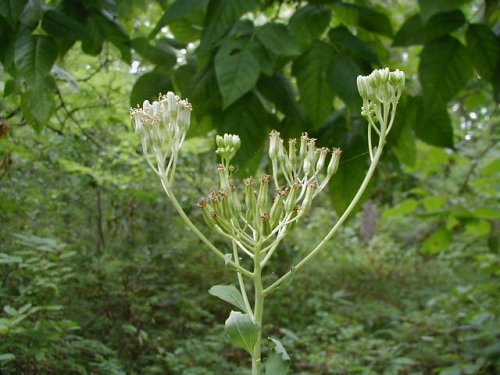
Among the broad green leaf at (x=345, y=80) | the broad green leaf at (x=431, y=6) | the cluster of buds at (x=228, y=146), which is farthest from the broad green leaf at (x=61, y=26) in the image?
the cluster of buds at (x=228, y=146)

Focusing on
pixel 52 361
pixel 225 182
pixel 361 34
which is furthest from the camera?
pixel 52 361

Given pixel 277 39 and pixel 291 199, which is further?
pixel 277 39

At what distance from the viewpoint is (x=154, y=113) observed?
0.85 metres

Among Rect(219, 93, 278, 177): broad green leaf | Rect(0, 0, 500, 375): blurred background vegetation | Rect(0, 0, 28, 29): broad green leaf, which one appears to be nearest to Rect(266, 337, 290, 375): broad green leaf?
Rect(0, 0, 500, 375): blurred background vegetation

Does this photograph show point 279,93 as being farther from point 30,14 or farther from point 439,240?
point 439,240

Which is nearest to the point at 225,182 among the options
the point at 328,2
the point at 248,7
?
the point at 248,7

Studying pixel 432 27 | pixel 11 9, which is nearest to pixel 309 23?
pixel 432 27

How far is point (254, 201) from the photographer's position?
0.78m

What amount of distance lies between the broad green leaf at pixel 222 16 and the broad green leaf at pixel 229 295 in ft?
3.93

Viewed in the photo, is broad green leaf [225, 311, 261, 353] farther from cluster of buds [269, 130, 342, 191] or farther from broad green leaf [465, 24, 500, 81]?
broad green leaf [465, 24, 500, 81]

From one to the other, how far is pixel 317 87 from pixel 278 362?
1.32 m

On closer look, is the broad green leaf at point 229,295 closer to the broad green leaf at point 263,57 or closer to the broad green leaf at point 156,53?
the broad green leaf at point 263,57

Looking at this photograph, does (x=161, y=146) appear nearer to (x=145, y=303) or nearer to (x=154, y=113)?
(x=154, y=113)

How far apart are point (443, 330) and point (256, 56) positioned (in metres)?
3.52
